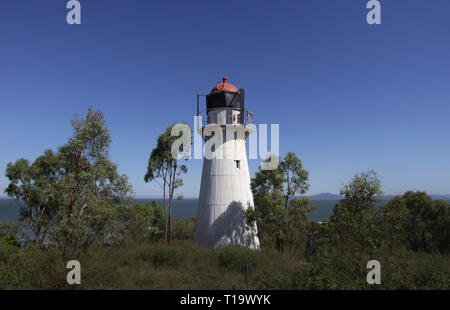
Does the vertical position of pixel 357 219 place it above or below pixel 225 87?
below

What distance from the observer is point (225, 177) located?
14086mm

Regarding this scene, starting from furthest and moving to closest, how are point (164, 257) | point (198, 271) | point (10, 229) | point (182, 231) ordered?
point (182, 231) → point (10, 229) → point (164, 257) → point (198, 271)

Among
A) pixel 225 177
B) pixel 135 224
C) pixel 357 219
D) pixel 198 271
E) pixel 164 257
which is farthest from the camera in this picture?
pixel 135 224

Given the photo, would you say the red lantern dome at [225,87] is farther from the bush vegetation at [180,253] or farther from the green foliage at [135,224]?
the green foliage at [135,224]

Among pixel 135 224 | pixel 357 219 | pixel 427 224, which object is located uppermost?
pixel 357 219

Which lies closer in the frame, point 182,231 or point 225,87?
point 225,87

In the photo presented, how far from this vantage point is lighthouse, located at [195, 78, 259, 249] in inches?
537

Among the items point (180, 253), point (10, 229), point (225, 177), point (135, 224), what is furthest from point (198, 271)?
point (10, 229)

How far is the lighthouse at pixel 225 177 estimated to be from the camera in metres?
13.6

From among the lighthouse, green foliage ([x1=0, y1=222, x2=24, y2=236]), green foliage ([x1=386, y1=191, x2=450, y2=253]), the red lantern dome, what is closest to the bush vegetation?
the lighthouse

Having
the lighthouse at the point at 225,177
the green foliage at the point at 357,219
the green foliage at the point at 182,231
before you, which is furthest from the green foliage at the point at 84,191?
the green foliage at the point at 182,231

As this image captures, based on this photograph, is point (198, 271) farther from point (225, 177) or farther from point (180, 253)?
point (225, 177)
